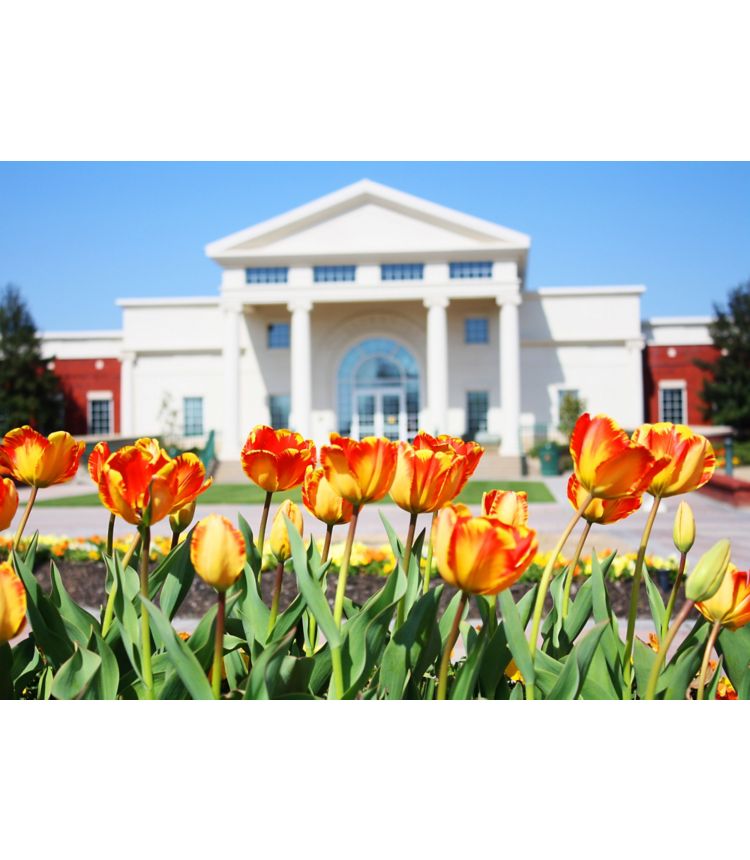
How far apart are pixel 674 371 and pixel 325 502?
33293 mm

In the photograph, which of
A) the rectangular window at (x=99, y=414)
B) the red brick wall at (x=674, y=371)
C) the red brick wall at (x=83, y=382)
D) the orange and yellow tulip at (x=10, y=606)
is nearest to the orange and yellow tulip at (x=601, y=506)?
the orange and yellow tulip at (x=10, y=606)

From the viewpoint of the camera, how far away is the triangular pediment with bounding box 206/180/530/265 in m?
28.1

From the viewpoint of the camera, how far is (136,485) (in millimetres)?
1129

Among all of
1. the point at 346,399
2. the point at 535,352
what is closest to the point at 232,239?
the point at 346,399

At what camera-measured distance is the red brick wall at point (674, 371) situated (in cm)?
3191

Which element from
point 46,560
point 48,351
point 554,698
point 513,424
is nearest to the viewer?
point 554,698

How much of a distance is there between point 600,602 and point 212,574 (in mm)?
730

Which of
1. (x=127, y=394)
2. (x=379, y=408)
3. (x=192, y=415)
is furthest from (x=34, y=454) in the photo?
(x=127, y=394)

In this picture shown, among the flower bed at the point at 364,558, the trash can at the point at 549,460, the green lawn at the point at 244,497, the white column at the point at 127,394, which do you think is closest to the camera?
the flower bed at the point at 364,558

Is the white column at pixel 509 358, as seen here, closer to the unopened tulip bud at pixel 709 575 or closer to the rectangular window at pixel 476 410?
the rectangular window at pixel 476 410

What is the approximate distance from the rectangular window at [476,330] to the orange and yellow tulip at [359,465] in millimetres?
30250

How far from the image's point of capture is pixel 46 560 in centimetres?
734

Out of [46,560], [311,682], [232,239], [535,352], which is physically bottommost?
[46,560]

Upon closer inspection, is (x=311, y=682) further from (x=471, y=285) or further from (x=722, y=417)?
(x=722, y=417)
